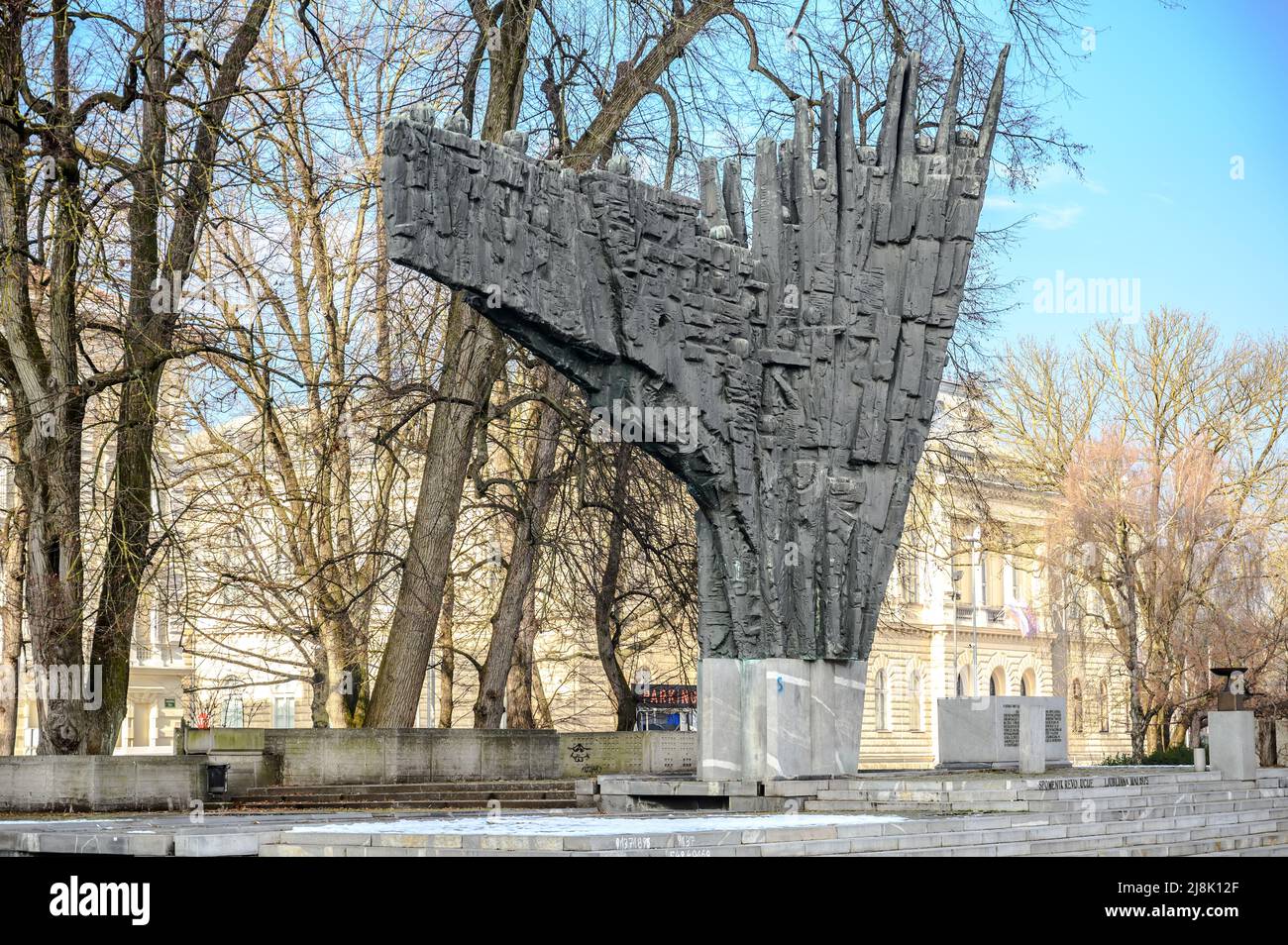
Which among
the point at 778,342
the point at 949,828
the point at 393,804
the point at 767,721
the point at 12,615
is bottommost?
the point at 393,804

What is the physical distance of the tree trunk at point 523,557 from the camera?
22.8m

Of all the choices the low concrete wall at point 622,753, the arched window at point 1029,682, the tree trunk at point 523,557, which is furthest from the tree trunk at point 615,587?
the arched window at point 1029,682

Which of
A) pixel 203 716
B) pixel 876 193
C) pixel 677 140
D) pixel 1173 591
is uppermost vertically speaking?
pixel 677 140

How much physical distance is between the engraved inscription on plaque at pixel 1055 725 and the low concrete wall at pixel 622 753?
5.10 m

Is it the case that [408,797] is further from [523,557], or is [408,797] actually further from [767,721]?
[523,557]

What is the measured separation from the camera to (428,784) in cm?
1939

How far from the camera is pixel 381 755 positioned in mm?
19672

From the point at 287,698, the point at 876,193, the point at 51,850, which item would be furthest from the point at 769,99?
the point at 287,698

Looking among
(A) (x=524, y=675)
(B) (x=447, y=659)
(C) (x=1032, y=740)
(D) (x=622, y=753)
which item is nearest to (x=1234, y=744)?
(C) (x=1032, y=740)

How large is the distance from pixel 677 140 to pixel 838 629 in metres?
8.28

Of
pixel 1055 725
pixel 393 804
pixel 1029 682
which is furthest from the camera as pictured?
pixel 1029 682

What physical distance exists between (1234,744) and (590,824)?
9798mm

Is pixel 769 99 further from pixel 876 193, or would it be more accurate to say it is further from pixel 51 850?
pixel 51 850

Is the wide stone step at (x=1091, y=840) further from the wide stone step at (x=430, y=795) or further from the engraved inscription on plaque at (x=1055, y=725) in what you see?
the wide stone step at (x=430, y=795)
